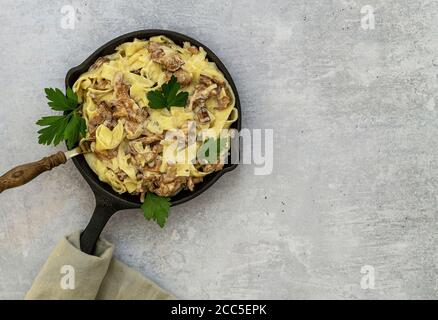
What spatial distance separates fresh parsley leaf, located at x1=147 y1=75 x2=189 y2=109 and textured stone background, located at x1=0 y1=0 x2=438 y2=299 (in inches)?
22.1

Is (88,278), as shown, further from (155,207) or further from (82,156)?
(82,156)

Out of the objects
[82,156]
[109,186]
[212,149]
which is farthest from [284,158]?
[82,156]

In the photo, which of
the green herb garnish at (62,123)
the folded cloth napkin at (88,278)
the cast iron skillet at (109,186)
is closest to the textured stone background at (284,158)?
the folded cloth napkin at (88,278)

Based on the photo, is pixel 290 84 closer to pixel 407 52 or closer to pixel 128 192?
pixel 407 52

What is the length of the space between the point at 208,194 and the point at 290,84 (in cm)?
79

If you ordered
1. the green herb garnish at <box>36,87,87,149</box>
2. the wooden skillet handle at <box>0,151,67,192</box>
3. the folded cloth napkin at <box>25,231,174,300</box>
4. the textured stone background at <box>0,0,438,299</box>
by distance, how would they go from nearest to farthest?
the wooden skillet handle at <box>0,151,67,192</box>
the green herb garnish at <box>36,87,87,149</box>
the folded cloth napkin at <box>25,231,174,300</box>
the textured stone background at <box>0,0,438,299</box>

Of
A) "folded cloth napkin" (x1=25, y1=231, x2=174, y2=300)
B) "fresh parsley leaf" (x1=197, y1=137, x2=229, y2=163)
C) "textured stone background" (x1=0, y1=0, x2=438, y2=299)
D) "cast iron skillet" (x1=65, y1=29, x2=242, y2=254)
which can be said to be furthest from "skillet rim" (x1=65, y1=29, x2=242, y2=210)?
"folded cloth napkin" (x1=25, y1=231, x2=174, y2=300)

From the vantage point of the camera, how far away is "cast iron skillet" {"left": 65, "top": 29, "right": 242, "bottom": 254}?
315 cm

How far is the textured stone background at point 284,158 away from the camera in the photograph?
3.42 m

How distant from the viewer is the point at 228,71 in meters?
3.40

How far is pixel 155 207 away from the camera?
314cm

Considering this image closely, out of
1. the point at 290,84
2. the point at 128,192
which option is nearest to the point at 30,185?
the point at 128,192

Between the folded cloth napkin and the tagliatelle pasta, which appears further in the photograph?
the folded cloth napkin

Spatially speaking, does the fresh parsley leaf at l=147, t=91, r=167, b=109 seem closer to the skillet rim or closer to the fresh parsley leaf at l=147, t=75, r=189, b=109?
the fresh parsley leaf at l=147, t=75, r=189, b=109
